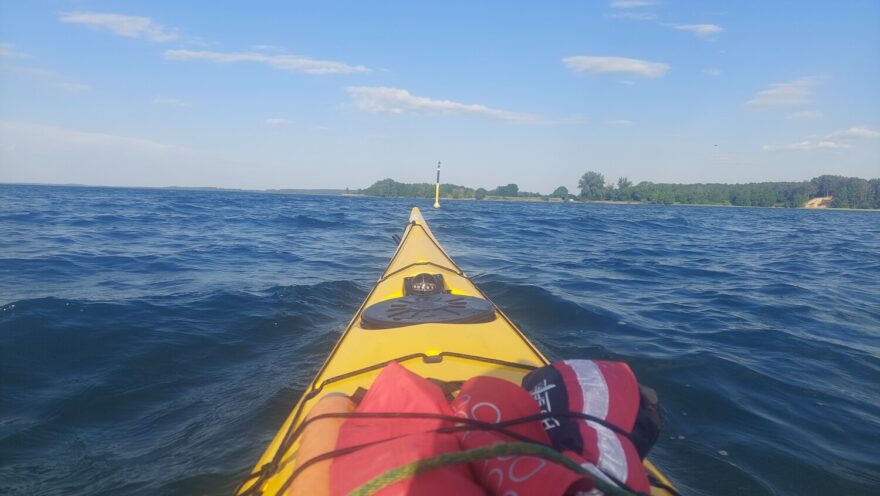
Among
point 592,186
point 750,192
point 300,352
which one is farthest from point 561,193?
point 300,352

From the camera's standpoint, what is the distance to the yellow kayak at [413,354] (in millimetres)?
1913

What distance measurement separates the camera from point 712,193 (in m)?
74.1

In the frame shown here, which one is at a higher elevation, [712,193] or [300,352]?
[712,193]

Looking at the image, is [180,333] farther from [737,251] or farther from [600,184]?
[600,184]

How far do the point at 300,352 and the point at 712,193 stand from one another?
276 ft

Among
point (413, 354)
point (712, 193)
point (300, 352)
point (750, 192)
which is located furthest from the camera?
point (712, 193)

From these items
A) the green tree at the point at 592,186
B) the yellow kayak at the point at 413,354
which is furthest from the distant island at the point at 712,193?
the yellow kayak at the point at 413,354

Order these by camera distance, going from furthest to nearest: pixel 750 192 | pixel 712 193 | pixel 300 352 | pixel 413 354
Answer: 1. pixel 712 193
2. pixel 750 192
3. pixel 300 352
4. pixel 413 354

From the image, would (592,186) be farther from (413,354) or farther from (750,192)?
(413,354)

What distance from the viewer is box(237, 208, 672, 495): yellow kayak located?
1.91m

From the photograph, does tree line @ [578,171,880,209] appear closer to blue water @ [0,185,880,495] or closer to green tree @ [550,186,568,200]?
green tree @ [550,186,568,200]

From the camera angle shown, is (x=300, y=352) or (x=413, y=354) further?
(x=300, y=352)

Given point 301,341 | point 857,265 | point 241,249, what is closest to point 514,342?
point 301,341

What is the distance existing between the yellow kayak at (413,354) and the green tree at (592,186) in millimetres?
81562
